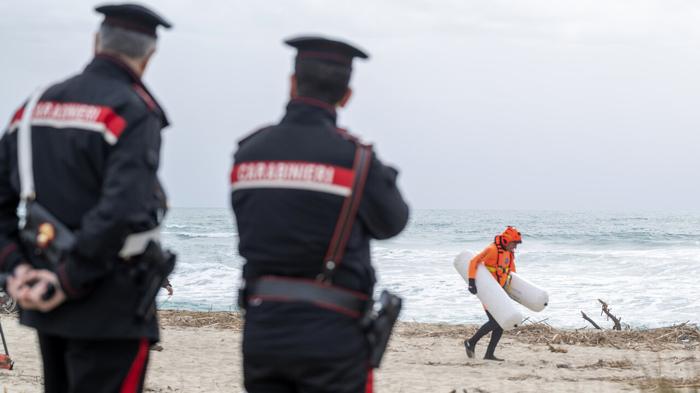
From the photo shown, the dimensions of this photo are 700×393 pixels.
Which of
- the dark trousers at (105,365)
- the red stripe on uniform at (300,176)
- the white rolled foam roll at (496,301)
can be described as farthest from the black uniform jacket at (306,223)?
the white rolled foam roll at (496,301)

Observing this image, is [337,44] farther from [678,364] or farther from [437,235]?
[437,235]

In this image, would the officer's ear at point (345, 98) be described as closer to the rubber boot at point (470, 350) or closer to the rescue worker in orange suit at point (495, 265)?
the rescue worker in orange suit at point (495, 265)

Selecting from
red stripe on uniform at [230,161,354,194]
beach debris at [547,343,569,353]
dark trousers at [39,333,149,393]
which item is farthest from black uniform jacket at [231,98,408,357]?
beach debris at [547,343,569,353]

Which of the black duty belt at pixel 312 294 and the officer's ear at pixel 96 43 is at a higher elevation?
the officer's ear at pixel 96 43

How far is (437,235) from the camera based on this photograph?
54062 mm

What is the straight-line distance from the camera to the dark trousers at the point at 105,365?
2973 mm

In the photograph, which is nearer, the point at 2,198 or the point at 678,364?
the point at 2,198

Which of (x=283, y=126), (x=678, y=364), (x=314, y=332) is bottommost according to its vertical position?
(x=678, y=364)

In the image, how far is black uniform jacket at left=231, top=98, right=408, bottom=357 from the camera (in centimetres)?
291

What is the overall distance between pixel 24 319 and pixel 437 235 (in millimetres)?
51327

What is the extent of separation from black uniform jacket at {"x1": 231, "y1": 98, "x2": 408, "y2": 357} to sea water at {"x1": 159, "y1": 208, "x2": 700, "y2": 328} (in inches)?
300

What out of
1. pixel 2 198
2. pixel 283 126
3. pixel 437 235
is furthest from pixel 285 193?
pixel 437 235

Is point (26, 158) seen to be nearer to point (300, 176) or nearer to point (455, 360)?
point (300, 176)

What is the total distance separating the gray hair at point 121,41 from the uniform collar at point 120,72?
1.2 inches
